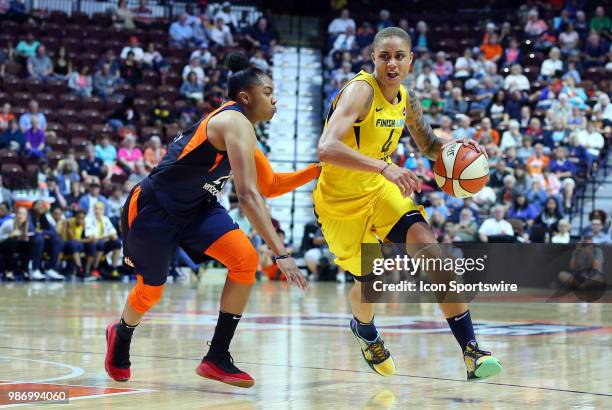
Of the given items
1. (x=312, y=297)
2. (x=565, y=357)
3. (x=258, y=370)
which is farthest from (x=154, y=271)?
(x=312, y=297)

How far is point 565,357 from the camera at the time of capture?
657 cm

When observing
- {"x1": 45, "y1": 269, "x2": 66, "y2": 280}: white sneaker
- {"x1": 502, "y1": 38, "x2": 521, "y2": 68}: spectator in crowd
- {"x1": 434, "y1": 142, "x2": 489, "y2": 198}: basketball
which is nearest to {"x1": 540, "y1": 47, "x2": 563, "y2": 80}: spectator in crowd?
{"x1": 502, "y1": 38, "x2": 521, "y2": 68}: spectator in crowd

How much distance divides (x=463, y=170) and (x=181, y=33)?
16.2 m

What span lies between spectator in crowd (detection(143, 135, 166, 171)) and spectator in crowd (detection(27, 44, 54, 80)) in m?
3.15

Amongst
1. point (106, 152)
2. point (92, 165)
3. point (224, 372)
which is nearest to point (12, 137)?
point (92, 165)

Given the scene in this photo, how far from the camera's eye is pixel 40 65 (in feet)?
62.1

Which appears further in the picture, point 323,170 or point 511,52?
point 511,52

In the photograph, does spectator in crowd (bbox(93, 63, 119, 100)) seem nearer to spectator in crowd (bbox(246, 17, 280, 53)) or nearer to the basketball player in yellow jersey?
spectator in crowd (bbox(246, 17, 280, 53))

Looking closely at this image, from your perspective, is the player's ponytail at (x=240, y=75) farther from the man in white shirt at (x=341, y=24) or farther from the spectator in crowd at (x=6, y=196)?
the man in white shirt at (x=341, y=24)

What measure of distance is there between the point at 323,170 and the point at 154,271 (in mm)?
1156

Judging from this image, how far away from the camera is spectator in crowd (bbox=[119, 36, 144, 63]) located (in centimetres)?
1977

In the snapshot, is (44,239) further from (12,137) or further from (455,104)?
(455,104)

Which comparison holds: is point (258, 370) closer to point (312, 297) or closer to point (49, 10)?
point (312, 297)

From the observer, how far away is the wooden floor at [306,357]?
4832 millimetres
